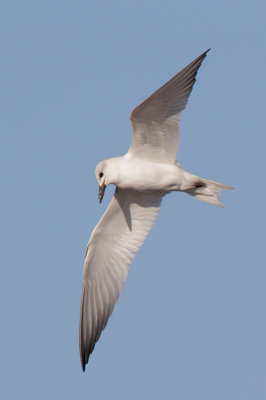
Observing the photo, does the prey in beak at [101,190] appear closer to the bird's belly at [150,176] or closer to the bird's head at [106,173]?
the bird's head at [106,173]

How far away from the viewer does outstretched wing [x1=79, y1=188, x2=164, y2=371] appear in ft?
48.4

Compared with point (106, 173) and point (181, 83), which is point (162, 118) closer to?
point (181, 83)

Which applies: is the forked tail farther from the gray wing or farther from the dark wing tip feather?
the dark wing tip feather

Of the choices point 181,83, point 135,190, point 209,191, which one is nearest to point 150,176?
point 135,190

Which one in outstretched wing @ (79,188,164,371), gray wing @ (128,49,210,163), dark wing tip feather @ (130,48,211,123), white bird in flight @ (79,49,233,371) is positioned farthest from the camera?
outstretched wing @ (79,188,164,371)

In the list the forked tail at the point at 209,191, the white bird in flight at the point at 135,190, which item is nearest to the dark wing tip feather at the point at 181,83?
the white bird in flight at the point at 135,190

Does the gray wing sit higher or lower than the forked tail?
higher

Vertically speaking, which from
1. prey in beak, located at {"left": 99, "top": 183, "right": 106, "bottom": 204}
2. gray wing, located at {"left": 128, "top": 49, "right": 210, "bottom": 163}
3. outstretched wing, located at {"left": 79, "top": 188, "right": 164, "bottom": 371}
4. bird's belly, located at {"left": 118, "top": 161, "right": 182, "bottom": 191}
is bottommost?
outstretched wing, located at {"left": 79, "top": 188, "right": 164, "bottom": 371}

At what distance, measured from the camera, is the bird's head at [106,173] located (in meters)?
13.8

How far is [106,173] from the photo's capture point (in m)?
13.8

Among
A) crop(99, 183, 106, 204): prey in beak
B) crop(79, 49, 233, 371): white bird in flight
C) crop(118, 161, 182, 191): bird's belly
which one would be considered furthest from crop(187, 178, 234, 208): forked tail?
crop(99, 183, 106, 204): prey in beak

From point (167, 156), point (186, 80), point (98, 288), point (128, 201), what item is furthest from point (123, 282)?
point (186, 80)

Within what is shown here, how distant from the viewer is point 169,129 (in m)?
13.7

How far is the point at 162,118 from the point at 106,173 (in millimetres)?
1296
